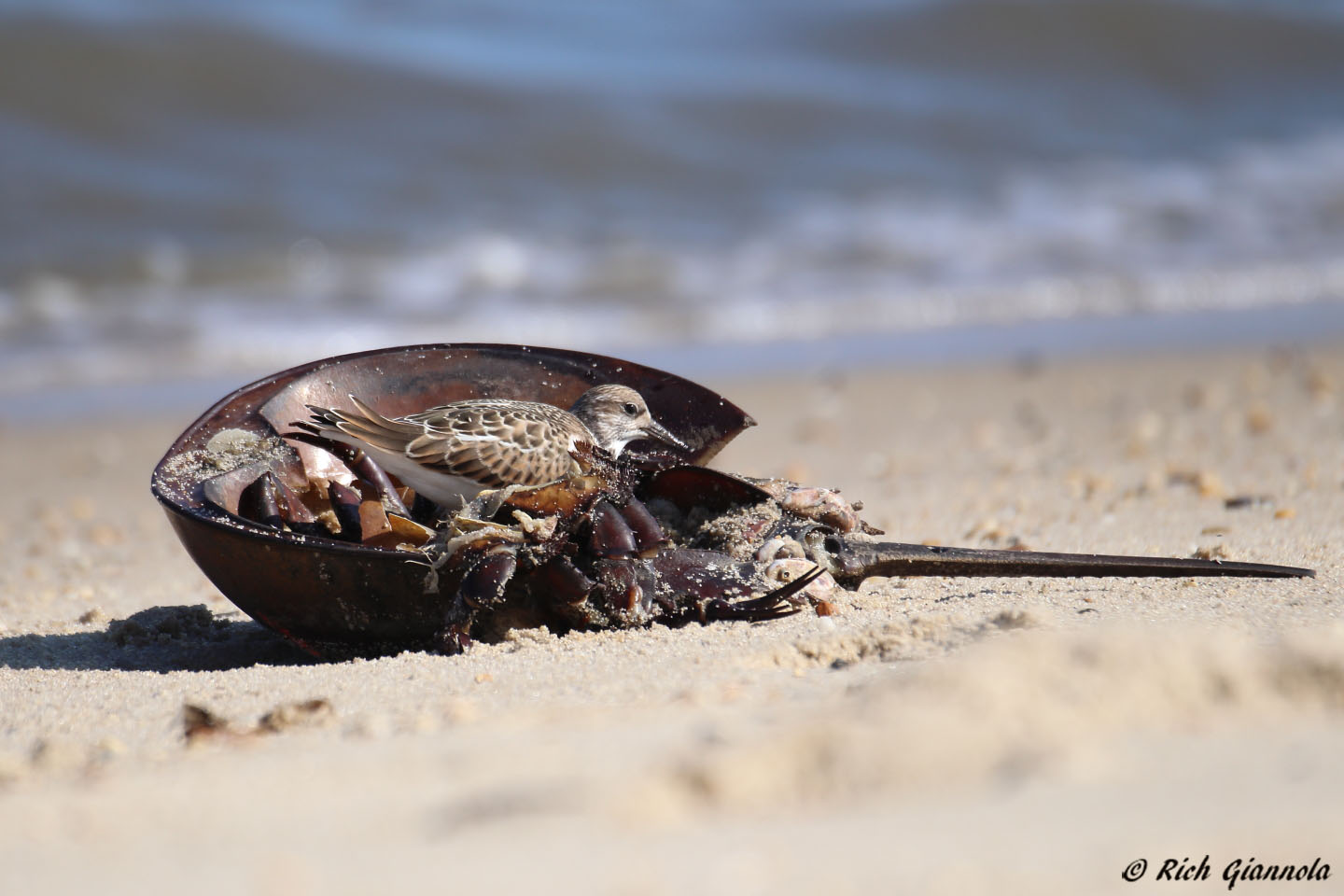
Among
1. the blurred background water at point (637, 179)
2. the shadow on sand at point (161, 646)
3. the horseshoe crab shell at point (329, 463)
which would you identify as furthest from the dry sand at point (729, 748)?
the blurred background water at point (637, 179)

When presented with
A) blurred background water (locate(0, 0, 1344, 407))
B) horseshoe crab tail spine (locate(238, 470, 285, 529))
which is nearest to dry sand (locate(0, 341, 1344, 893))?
horseshoe crab tail spine (locate(238, 470, 285, 529))

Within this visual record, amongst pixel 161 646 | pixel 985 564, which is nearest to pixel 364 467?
pixel 161 646

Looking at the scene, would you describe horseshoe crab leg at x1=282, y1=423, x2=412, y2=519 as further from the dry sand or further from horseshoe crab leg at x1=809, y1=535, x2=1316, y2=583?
horseshoe crab leg at x1=809, y1=535, x2=1316, y2=583

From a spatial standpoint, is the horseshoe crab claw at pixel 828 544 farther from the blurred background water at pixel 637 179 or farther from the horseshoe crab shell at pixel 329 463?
the blurred background water at pixel 637 179

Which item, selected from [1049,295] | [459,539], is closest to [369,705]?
[459,539]

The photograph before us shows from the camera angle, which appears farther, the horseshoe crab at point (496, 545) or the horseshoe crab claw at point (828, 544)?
the horseshoe crab claw at point (828, 544)

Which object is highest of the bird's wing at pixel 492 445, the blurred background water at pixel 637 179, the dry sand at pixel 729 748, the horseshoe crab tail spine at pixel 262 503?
the blurred background water at pixel 637 179

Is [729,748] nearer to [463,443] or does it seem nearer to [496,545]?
[496,545]
